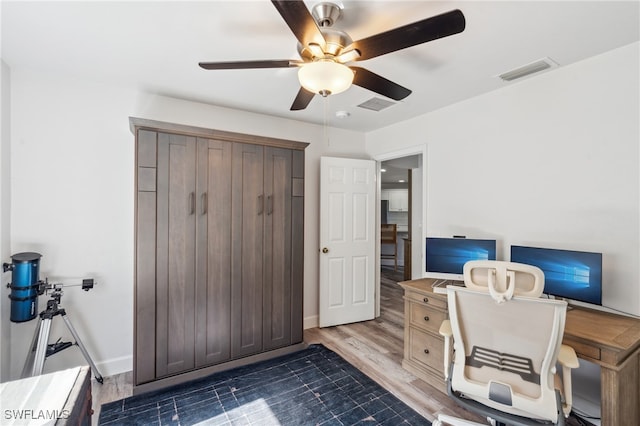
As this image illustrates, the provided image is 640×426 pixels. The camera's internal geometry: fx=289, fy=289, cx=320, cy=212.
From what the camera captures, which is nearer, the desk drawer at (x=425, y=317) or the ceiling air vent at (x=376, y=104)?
the desk drawer at (x=425, y=317)

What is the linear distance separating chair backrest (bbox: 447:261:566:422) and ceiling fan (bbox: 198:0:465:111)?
125 cm

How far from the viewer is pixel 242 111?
3299 millimetres

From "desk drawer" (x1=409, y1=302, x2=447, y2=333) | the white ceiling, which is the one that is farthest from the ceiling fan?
"desk drawer" (x1=409, y1=302, x2=447, y2=333)

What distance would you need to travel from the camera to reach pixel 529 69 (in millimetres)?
2246

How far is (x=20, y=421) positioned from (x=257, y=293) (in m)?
1.85

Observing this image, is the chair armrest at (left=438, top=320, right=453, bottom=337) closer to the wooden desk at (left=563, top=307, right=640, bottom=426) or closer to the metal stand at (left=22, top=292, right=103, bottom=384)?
the wooden desk at (left=563, top=307, right=640, bottom=426)

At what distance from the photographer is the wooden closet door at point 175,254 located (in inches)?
95.3

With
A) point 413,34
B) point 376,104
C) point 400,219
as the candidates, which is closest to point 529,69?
point 376,104

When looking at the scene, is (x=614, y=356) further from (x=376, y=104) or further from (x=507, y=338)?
(x=376, y=104)

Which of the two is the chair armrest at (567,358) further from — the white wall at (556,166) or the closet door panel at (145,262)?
the closet door panel at (145,262)

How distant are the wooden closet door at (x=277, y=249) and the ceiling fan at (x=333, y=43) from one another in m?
1.38

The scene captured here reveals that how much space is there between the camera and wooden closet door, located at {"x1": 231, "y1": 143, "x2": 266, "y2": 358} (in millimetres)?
2744

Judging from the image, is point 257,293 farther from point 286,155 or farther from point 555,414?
point 555,414

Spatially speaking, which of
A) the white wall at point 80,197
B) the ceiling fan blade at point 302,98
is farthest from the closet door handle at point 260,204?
the white wall at point 80,197
